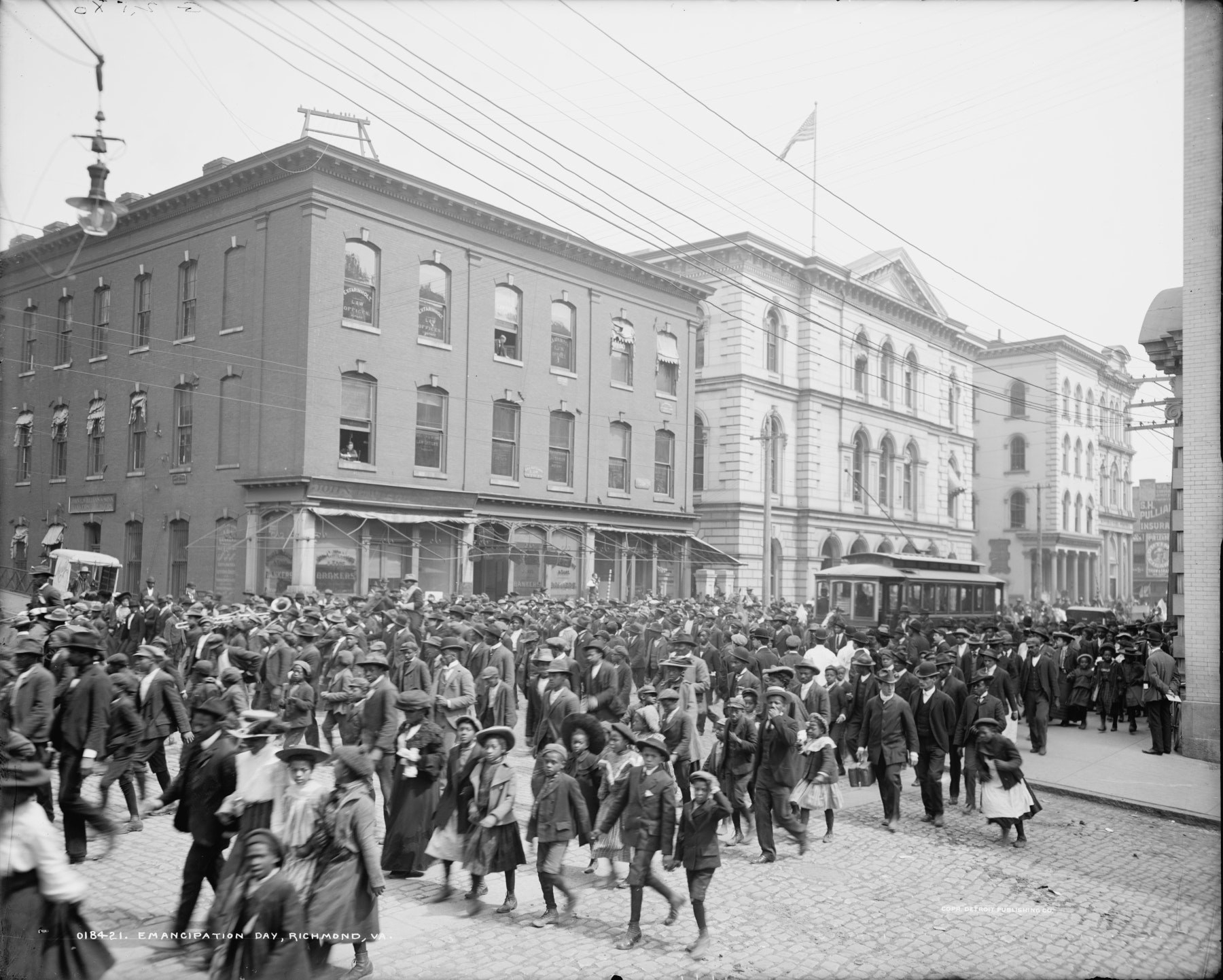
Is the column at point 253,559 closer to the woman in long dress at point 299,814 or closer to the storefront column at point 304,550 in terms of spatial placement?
the storefront column at point 304,550

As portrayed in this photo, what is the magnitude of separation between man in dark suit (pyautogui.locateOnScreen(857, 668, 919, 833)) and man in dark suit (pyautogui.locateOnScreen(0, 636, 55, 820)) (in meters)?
8.95

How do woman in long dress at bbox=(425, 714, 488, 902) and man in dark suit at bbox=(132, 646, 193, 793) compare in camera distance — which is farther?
man in dark suit at bbox=(132, 646, 193, 793)

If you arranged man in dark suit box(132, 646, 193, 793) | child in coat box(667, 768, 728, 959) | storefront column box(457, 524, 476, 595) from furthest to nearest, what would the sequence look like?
storefront column box(457, 524, 476, 595) → man in dark suit box(132, 646, 193, 793) → child in coat box(667, 768, 728, 959)

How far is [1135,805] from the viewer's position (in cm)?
1291

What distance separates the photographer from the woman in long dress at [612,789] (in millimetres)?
8523

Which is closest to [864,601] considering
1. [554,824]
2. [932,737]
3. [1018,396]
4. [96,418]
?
[932,737]

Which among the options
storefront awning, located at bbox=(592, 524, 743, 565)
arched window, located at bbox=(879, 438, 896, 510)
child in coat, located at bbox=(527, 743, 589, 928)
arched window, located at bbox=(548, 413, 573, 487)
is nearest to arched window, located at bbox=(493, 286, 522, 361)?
arched window, located at bbox=(548, 413, 573, 487)

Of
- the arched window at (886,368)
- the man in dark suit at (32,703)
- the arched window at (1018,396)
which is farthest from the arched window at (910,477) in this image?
the man in dark suit at (32,703)

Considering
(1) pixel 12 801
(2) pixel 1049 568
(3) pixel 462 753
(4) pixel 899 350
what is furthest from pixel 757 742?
(2) pixel 1049 568

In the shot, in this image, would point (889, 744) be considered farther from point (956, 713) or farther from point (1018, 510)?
point (1018, 510)

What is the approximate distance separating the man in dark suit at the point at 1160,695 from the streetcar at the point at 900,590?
39.9ft

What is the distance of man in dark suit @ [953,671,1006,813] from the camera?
1212cm

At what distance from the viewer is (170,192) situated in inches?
1192

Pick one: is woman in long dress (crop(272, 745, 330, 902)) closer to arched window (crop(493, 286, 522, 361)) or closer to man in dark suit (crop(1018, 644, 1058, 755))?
man in dark suit (crop(1018, 644, 1058, 755))
